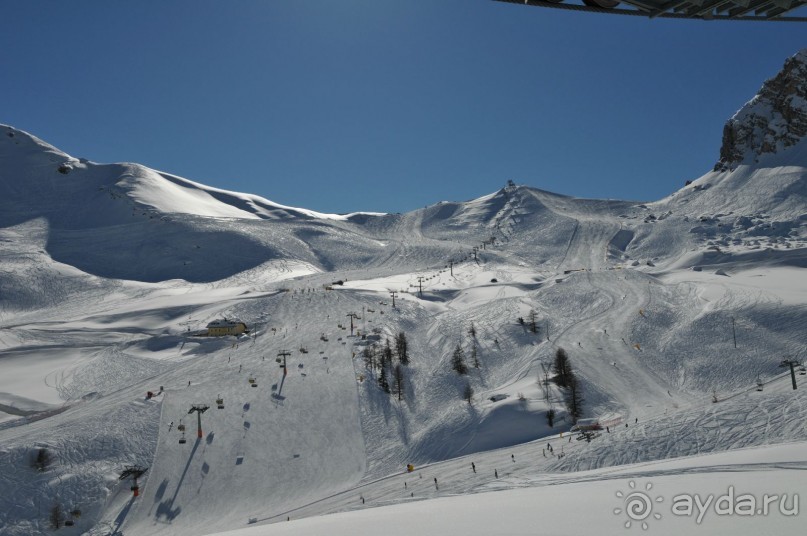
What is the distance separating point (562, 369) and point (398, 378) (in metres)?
18.1

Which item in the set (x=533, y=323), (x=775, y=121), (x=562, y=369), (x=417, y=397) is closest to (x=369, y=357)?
(x=417, y=397)

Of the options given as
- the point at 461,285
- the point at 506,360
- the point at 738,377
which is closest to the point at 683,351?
the point at 738,377

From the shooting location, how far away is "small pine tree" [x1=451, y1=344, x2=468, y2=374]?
64.0 metres

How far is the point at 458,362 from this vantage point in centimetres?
6506

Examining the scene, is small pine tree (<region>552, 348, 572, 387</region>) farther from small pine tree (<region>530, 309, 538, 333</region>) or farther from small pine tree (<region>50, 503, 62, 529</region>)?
small pine tree (<region>50, 503, 62, 529</region>)

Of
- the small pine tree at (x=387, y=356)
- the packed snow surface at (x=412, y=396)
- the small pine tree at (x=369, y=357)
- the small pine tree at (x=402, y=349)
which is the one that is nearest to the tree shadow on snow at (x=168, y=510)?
the packed snow surface at (x=412, y=396)

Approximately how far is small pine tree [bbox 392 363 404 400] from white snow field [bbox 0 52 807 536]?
0.76m

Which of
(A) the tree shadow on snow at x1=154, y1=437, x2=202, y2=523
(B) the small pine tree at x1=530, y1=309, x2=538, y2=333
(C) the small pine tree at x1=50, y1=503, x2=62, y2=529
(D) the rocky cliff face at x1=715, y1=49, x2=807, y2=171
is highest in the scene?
(D) the rocky cliff face at x1=715, y1=49, x2=807, y2=171

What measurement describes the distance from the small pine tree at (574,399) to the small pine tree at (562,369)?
A: 26.2 inches

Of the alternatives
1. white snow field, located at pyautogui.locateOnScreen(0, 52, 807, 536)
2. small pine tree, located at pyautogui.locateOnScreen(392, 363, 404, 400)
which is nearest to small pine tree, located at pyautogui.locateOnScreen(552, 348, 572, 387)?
white snow field, located at pyautogui.locateOnScreen(0, 52, 807, 536)

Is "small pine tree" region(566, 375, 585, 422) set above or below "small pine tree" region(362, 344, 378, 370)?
below

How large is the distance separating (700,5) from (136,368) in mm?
73169

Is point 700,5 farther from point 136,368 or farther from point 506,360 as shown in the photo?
point 136,368

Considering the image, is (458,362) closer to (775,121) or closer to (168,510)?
(168,510)
